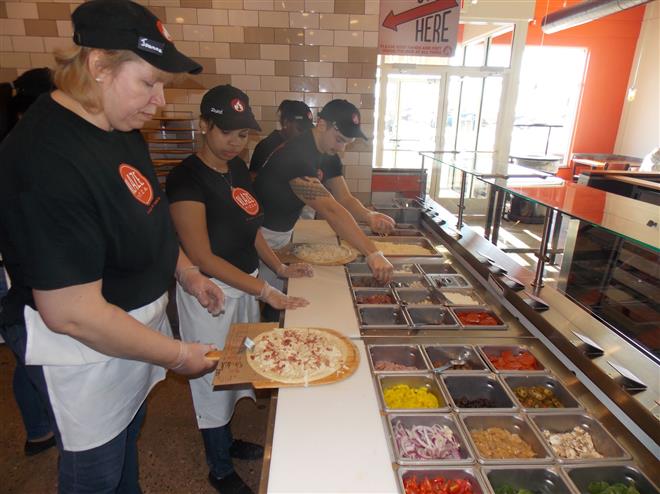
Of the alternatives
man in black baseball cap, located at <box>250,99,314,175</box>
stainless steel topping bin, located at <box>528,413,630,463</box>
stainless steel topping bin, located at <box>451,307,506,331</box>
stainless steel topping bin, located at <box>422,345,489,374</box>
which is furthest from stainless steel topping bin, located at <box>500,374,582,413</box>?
man in black baseball cap, located at <box>250,99,314,175</box>

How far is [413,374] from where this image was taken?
1519 millimetres

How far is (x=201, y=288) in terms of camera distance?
1686 millimetres

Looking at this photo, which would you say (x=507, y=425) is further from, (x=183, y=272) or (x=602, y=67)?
(x=602, y=67)

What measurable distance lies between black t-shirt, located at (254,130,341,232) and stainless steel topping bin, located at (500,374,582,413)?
1.45 meters

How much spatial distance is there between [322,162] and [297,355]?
174 centimetres

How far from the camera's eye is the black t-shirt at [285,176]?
7.83 ft

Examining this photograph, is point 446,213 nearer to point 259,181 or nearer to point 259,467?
point 259,181

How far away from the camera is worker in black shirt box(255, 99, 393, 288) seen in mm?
2348

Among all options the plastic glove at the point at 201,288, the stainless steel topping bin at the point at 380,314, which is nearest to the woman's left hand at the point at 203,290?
the plastic glove at the point at 201,288

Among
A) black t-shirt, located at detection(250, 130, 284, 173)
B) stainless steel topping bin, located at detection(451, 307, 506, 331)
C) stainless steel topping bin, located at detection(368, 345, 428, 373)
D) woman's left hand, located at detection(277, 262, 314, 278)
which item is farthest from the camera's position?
black t-shirt, located at detection(250, 130, 284, 173)

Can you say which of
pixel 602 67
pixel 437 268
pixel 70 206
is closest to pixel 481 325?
pixel 437 268

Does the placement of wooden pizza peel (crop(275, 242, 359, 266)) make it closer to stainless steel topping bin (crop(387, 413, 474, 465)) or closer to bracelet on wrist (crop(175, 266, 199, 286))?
bracelet on wrist (crop(175, 266, 199, 286))

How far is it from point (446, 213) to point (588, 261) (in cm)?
104

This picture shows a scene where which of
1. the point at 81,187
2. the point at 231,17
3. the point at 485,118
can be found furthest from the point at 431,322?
the point at 485,118
